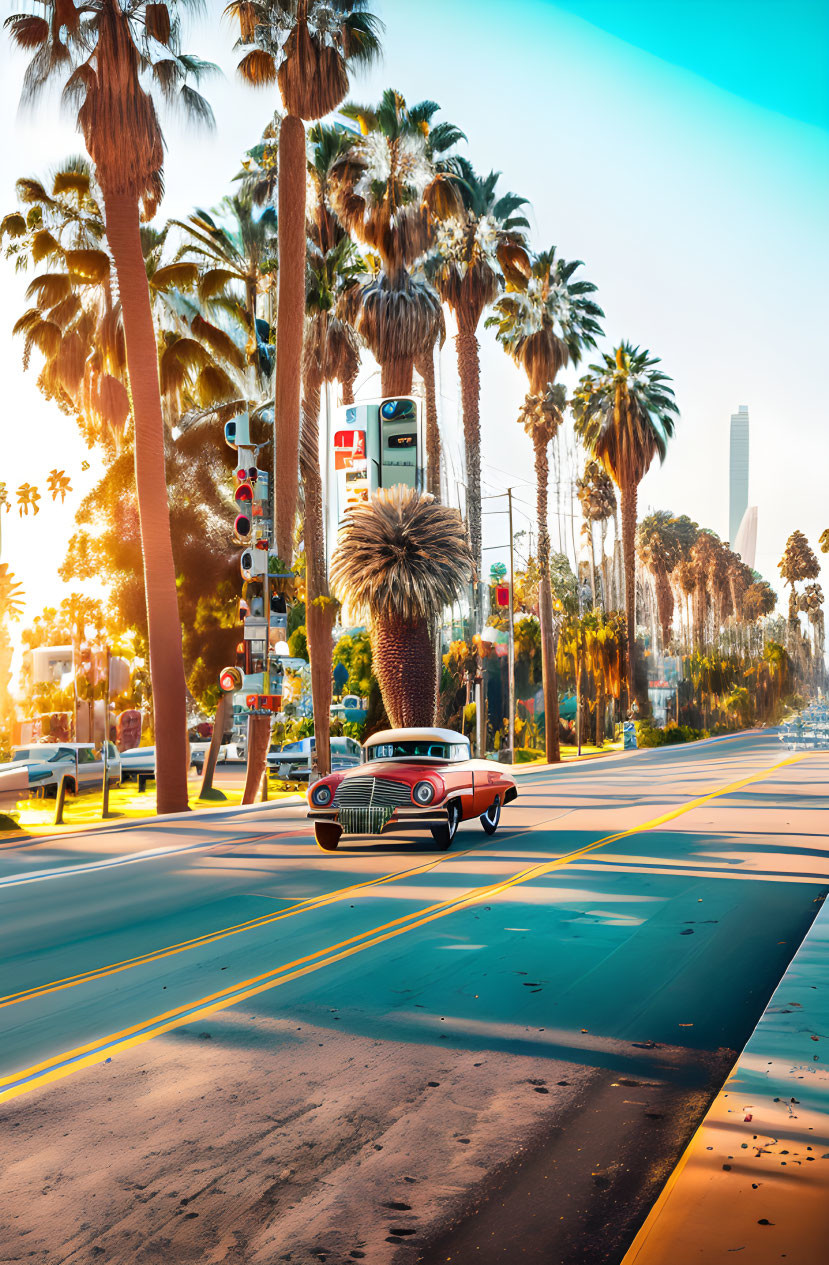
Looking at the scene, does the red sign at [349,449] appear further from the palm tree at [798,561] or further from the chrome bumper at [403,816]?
the palm tree at [798,561]

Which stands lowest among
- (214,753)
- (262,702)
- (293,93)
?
(214,753)

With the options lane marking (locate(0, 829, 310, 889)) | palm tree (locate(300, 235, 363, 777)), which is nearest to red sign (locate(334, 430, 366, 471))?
palm tree (locate(300, 235, 363, 777))

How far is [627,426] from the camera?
5491 centimetres

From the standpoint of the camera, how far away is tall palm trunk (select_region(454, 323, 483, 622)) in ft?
130

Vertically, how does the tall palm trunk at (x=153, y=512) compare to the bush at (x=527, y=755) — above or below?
above

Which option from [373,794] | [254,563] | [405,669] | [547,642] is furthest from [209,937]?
[547,642]

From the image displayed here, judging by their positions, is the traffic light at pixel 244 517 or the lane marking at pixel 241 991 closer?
the lane marking at pixel 241 991

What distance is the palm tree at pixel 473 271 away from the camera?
4000cm

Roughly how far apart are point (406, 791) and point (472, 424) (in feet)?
92.8

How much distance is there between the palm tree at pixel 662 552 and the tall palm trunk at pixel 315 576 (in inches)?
2850

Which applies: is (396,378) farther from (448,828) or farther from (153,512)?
(448,828)

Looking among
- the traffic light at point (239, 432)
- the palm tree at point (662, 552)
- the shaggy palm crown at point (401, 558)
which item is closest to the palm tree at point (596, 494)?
the palm tree at point (662, 552)

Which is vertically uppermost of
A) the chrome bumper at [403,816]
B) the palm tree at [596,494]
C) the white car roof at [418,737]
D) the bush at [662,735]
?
the palm tree at [596,494]

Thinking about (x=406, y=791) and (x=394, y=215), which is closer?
(x=406, y=791)
